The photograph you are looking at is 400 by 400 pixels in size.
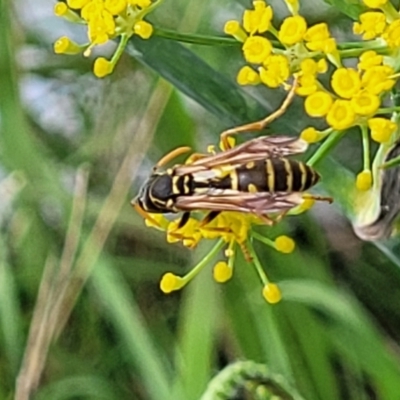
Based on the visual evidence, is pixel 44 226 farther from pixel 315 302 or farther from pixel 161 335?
pixel 315 302

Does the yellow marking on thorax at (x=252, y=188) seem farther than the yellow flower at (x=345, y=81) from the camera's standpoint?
Yes

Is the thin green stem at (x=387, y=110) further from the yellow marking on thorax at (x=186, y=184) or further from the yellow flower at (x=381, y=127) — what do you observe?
the yellow marking on thorax at (x=186, y=184)

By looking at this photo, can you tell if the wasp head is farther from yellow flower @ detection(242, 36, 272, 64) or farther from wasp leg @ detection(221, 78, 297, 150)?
yellow flower @ detection(242, 36, 272, 64)

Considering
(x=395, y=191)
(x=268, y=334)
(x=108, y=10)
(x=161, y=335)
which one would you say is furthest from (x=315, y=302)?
(x=108, y=10)

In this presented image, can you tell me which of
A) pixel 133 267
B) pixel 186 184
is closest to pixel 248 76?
pixel 186 184

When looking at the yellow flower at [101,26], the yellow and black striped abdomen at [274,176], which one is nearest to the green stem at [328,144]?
the yellow and black striped abdomen at [274,176]

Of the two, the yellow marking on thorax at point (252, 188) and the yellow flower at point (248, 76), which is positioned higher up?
the yellow flower at point (248, 76)

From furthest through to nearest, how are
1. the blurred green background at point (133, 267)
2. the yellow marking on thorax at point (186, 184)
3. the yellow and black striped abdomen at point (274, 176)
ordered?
the blurred green background at point (133, 267) → the yellow marking on thorax at point (186, 184) → the yellow and black striped abdomen at point (274, 176)
